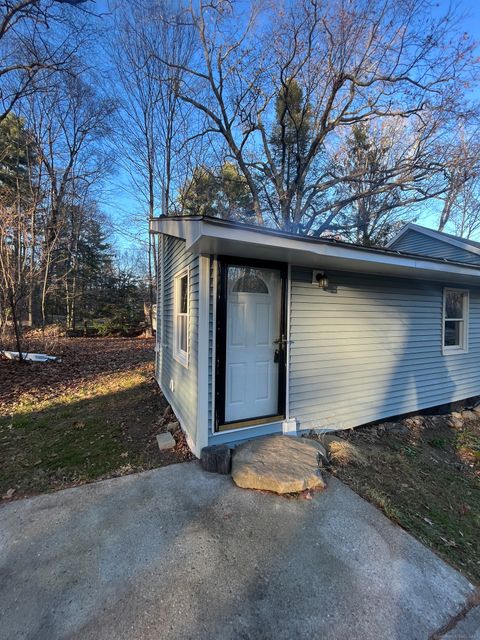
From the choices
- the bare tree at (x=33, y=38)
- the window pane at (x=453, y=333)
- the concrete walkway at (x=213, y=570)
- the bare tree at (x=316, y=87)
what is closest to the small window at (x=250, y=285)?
the concrete walkway at (x=213, y=570)

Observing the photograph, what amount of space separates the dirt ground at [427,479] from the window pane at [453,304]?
2093 mm

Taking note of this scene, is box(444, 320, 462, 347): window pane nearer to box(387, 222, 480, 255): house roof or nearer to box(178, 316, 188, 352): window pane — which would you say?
box(387, 222, 480, 255): house roof

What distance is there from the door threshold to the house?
0.01 meters

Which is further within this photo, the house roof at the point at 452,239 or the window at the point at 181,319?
the house roof at the point at 452,239

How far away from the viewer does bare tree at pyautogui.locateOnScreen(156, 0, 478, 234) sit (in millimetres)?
9406

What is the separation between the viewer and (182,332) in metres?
4.29

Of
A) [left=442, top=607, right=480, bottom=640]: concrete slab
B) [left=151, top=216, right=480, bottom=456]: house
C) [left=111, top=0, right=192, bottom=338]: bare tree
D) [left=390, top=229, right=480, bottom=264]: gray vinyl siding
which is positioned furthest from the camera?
[left=111, top=0, right=192, bottom=338]: bare tree

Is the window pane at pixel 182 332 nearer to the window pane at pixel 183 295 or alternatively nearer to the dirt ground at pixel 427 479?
the window pane at pixel 183 295

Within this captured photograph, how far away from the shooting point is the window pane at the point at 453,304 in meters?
5.70

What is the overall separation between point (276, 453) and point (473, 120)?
41.8ft

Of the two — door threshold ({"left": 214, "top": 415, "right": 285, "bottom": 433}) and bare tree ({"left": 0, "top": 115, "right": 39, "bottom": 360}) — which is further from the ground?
bare tree ({"left": 0, "top": 115, "right": 39, "bottom": 360})

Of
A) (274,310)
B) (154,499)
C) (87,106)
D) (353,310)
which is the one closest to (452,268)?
(353,310)

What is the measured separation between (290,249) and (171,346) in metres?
2.87

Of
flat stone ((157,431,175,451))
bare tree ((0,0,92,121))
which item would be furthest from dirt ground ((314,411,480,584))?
bare tree ((0,0,92,121))
